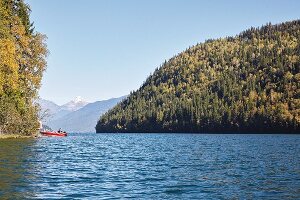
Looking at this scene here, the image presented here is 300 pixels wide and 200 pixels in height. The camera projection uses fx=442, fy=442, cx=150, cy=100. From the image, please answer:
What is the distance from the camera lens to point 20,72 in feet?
273

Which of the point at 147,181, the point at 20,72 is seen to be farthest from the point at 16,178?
the point at 20,72

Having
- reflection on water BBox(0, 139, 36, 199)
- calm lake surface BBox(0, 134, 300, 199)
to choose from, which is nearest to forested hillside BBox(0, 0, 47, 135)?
reflection on water BBox(0, 139, 36, 199)

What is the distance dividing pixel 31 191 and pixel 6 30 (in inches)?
2103

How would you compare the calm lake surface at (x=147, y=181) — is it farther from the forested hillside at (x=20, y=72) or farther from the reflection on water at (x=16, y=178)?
the forested hillside at (x=20, y=72)

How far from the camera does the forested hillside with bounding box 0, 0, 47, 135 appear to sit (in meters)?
74.8

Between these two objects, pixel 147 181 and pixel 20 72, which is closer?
pixel 147 181

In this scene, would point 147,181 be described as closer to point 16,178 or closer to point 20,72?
point 16,178

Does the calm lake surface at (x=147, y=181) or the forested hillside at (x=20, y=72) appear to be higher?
the forested hillside at (x=20, y=72)

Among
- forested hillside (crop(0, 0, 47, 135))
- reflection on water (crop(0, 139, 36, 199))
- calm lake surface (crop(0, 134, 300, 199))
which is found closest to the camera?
reflection on water (crop(0, 139, 36, 199))

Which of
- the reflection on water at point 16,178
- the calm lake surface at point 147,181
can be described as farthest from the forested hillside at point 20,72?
the calm lake surface at point 147,181

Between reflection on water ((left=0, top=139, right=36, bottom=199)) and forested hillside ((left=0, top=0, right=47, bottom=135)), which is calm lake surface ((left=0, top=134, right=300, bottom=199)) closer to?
reflection on water ((left=0, top=139, right=36, bottom=199))

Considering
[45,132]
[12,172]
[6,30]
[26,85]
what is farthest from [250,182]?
Answer: [45,132]

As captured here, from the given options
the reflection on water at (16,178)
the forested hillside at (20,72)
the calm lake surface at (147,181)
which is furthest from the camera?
the forested hillside at (20,72)

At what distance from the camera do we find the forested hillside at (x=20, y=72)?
245 feet
